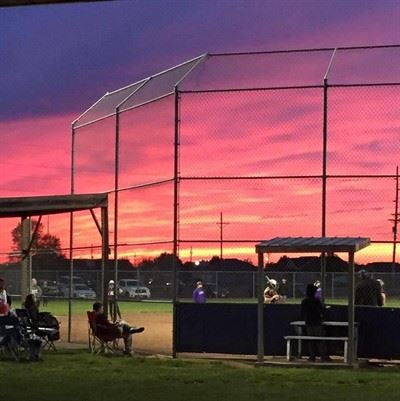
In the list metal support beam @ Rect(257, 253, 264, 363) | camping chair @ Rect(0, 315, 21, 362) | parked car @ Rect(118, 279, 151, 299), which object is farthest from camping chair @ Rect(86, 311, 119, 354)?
parked car @ Rect(118, 279, 151, 299)

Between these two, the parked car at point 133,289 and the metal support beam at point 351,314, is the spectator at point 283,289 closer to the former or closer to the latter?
the parked car at point 133,289

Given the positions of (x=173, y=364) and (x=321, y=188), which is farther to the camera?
(x=321, y=188)

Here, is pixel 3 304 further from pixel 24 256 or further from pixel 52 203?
pixel 24 256

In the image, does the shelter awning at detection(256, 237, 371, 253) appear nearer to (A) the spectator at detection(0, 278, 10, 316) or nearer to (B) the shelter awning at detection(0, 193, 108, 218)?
(B) the shelter awning at detection(0, 193, 108, 218)

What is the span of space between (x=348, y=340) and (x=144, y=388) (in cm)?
490

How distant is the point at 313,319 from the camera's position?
17250 millimetres

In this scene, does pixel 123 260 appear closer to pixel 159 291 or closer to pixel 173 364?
pixel 159 291

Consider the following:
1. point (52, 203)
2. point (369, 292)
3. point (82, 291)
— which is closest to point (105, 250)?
point (52, 203)

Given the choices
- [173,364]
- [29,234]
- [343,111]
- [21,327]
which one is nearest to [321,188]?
[343,111]

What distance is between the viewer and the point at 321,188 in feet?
62.5

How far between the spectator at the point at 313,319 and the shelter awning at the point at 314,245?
81cm

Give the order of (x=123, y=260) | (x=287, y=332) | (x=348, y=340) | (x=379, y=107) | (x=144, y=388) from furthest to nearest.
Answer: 1. (x=123, y=260)
2. (x=379, y=107)
3. (x=287, y=332)
4. (x=348, y=340)
5. (x=144, y=388)

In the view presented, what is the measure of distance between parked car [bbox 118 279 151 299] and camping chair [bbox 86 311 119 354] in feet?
20.2

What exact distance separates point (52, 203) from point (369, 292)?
6555mm
